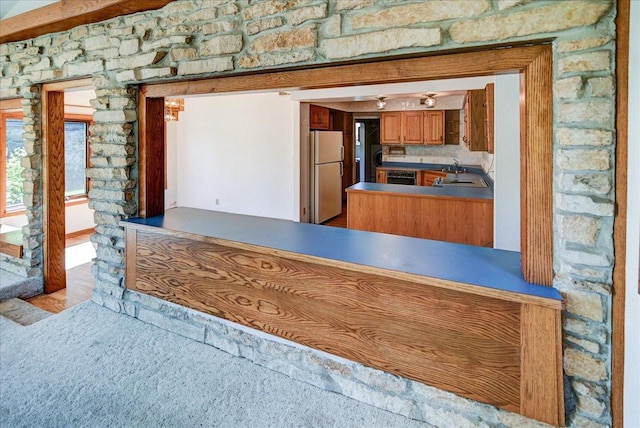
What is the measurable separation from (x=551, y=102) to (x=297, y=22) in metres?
1.23

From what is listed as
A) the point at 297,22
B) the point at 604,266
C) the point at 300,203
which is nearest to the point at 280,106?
the point at 300,203

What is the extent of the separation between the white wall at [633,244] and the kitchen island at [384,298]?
0.68 ft

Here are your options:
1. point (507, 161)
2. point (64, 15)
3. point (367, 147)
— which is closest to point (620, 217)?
point (507, 161)

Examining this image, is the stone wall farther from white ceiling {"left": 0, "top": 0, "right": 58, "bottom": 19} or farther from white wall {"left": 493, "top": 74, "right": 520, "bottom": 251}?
white wall {"left": 493, "top": 74, "right": 520, "bottom": 251}

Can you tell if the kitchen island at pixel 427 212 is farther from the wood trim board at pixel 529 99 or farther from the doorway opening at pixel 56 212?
the doorway opening at pixel 56 212

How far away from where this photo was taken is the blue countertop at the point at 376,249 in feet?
5.13

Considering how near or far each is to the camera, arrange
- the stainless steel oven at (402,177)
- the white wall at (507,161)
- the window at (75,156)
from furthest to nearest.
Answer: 1. the stainless steel oven at (402,177)
2. the window at (75,156)
3. the white wall at (507,161)

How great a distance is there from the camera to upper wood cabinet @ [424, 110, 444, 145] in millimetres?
7176

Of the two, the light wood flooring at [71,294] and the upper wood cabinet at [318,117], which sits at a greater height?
the upper wood cabinet at [318,117]

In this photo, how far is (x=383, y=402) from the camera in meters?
1.76

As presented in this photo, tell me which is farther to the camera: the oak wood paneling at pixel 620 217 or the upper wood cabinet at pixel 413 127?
the upper wood cabinet at pixel 413 127

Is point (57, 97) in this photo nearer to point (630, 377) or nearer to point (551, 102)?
point (551, 102)

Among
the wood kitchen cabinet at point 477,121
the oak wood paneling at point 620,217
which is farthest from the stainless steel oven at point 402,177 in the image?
the oak wood paneling at point 620,217

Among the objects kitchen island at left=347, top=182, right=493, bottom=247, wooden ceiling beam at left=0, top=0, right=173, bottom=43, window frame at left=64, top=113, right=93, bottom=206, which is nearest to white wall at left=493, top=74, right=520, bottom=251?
kitchen island at left=347, top=182, right=493, bottom=247
